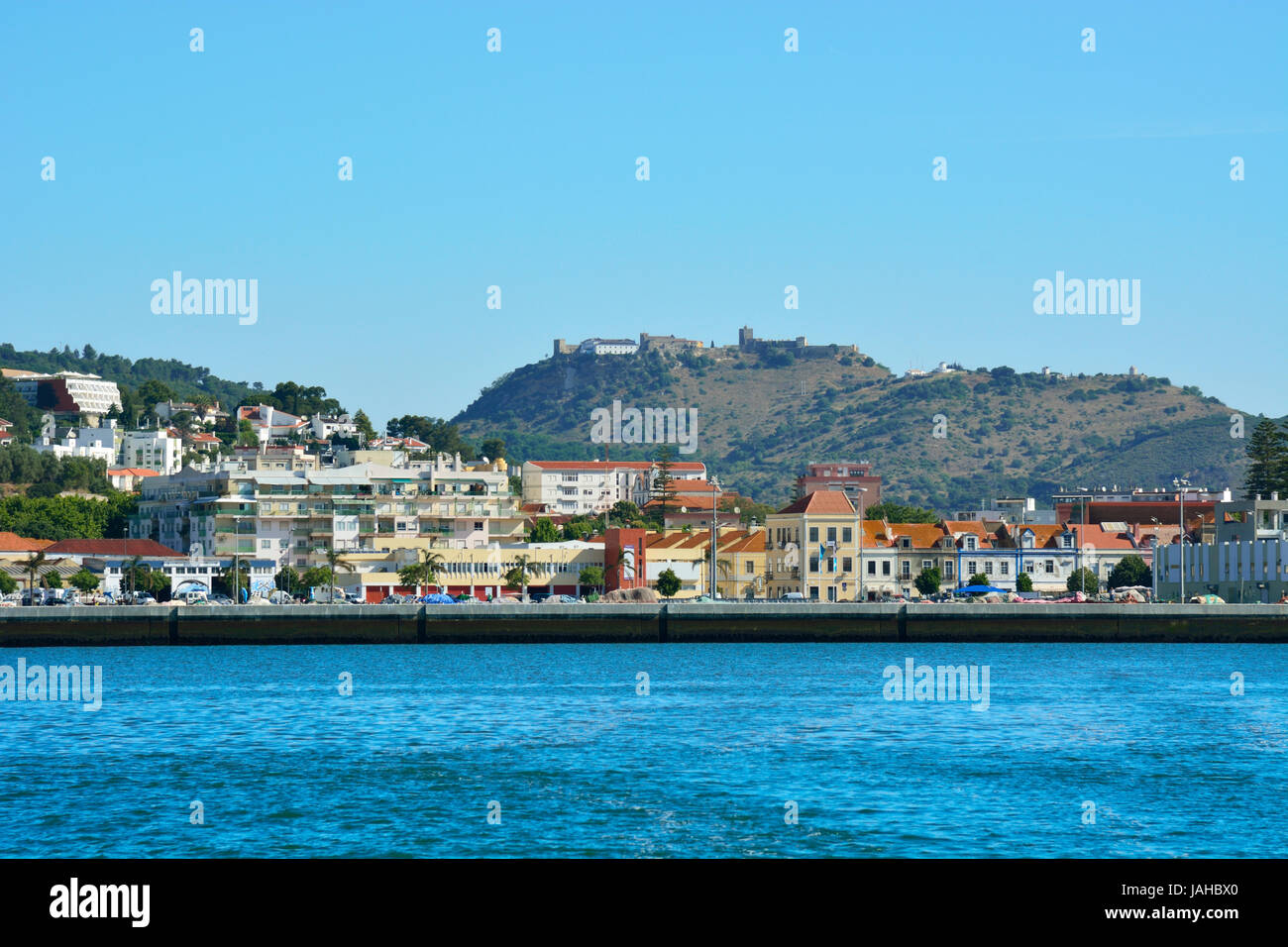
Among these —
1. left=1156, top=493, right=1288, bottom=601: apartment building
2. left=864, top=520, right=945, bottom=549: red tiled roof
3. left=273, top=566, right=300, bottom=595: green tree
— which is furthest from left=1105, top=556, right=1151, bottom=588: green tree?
left=273, top=566, right=300, bottom=595: green tree

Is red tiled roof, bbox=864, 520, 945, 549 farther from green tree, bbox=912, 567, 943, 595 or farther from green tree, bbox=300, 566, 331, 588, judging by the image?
green tree, bbox=300, 566, 331, 588

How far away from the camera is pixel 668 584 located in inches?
4284

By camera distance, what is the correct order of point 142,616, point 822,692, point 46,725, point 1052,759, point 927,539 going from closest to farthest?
point 1052,759 < point 46,725 < point 822,692 < point 142,616 < point 927,539

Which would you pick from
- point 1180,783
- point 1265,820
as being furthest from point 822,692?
point 1265,820

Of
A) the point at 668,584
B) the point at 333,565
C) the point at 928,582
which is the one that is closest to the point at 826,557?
the point at 928,582

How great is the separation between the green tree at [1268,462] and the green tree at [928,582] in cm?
2756

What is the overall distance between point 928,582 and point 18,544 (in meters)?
73.5

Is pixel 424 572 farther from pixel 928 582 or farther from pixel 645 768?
pixel 645 768

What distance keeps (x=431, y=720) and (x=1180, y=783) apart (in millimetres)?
18742

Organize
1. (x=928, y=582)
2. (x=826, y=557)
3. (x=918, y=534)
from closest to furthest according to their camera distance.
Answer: (x=826, y=557) → (x=928, y=582) → (x=918, y=534)

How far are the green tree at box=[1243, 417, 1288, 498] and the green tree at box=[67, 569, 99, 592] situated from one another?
279 feet

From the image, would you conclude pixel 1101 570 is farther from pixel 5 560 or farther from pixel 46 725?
pixel 46 725
